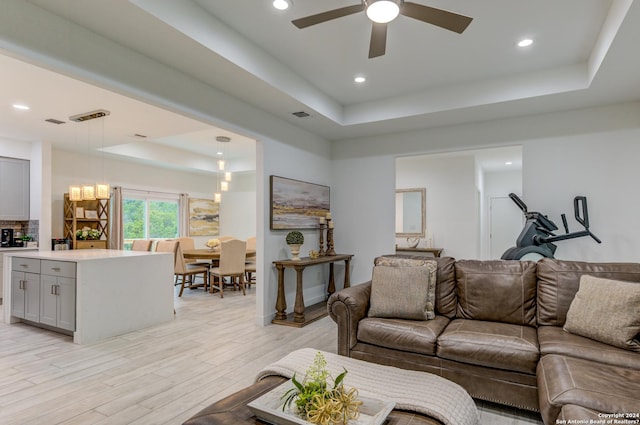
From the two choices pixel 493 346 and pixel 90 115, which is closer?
pixel 493 346

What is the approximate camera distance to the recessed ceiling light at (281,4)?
269cm

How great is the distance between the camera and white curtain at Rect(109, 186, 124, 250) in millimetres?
7172

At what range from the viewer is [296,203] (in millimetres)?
5043

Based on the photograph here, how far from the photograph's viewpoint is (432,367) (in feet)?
8.24

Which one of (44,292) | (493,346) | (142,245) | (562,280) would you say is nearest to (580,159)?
(562,280)

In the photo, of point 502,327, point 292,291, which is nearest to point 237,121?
point 292,291

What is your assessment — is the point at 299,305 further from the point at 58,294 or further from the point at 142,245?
the point at 142,245

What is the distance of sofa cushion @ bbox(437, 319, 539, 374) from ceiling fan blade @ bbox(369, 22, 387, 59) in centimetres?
213

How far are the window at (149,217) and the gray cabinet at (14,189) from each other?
5.50ft

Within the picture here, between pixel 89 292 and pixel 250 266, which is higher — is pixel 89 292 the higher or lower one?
the higher one

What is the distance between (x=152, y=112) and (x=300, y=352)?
12.6ft

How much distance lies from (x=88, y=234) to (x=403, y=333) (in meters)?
6.30

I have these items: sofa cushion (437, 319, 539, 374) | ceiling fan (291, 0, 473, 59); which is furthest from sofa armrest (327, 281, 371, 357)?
ceiling fan (291, 0, 473, 59)

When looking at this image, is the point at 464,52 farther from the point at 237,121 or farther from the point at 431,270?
the point at 237,121
